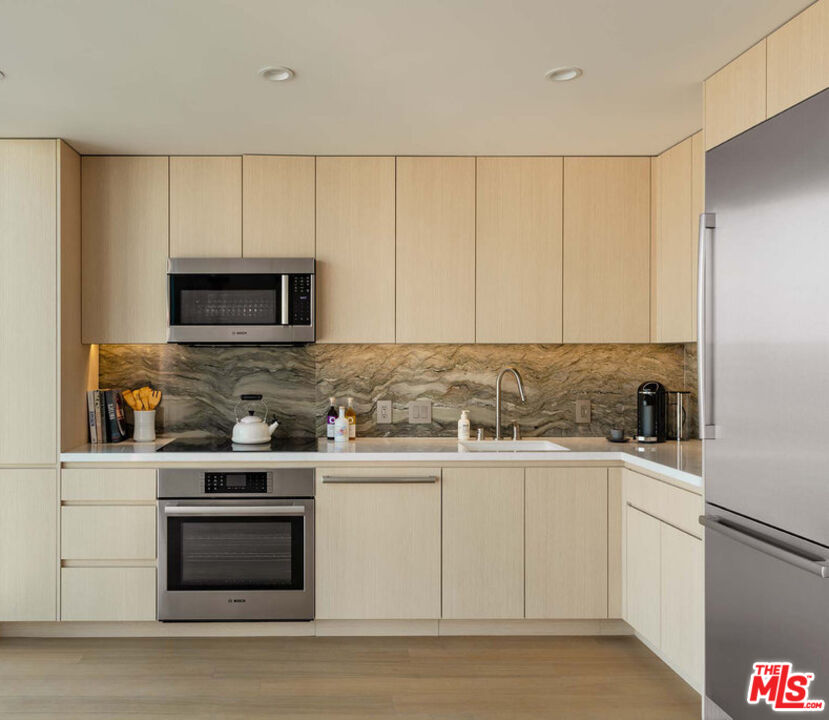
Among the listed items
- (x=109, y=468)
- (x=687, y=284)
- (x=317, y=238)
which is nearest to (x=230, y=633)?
(x=109, y=468)

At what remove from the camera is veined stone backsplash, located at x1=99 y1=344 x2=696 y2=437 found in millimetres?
3869

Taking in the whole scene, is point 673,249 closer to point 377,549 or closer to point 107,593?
point 377,549

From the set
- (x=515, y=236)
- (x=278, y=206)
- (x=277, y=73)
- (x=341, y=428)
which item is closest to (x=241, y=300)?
(x=278, y=206)

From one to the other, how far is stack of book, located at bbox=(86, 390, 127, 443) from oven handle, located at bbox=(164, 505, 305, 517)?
0.62m

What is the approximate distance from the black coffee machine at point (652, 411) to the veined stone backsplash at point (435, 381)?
28 cm

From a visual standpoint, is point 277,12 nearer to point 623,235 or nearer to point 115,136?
point 115,136

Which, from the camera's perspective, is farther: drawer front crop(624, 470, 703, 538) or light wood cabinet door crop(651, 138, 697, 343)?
light wood cabinet door crop(651, 138, 697, 343)

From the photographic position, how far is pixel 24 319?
3.26 metres

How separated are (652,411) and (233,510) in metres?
2.07

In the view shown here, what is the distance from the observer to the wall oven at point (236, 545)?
324cm

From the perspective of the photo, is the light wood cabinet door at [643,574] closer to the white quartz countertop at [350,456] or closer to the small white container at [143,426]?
the white quartz countertop at [350,456]

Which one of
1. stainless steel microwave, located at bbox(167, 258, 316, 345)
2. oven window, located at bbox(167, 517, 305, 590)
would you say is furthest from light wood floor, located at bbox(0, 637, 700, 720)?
stainless steel microwave, located at bbox(167, 258, 316, 345)

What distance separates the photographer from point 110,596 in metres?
3.25

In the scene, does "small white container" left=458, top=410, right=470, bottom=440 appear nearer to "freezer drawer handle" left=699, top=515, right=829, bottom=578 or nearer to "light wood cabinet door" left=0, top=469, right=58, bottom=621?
"freezer drawer handle" left=699, top=515, right=829, bottom=578
